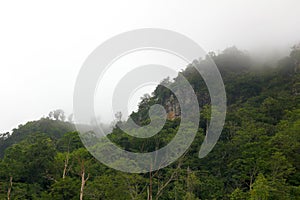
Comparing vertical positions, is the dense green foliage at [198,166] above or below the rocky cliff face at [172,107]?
below

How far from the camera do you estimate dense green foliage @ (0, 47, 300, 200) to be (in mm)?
16266

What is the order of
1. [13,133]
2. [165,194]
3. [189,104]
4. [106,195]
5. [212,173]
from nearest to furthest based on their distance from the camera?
[106,195] < [189,104] < [165,194] < [212,173] < [13,133]

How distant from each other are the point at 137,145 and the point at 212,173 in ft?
18.2

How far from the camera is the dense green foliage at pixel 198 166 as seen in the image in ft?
53.4

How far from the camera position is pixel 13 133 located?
46.2 m

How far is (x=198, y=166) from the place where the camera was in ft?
84.7

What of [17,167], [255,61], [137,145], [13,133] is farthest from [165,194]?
[255,61]

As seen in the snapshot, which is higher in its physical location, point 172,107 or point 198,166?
point 172,107

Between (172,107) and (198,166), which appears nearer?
(198,166)

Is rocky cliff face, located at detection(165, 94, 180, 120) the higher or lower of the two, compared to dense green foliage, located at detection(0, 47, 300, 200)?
higher

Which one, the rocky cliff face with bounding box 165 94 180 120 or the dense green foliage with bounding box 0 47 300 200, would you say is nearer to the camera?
the dense green foliage with bounding box 0 47 300 200

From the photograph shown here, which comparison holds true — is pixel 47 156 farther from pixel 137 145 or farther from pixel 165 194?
pixel 165 194

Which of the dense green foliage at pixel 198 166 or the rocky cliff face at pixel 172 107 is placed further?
the rocky cliff face at pixel 172 107

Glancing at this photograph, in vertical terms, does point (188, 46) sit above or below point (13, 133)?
below
